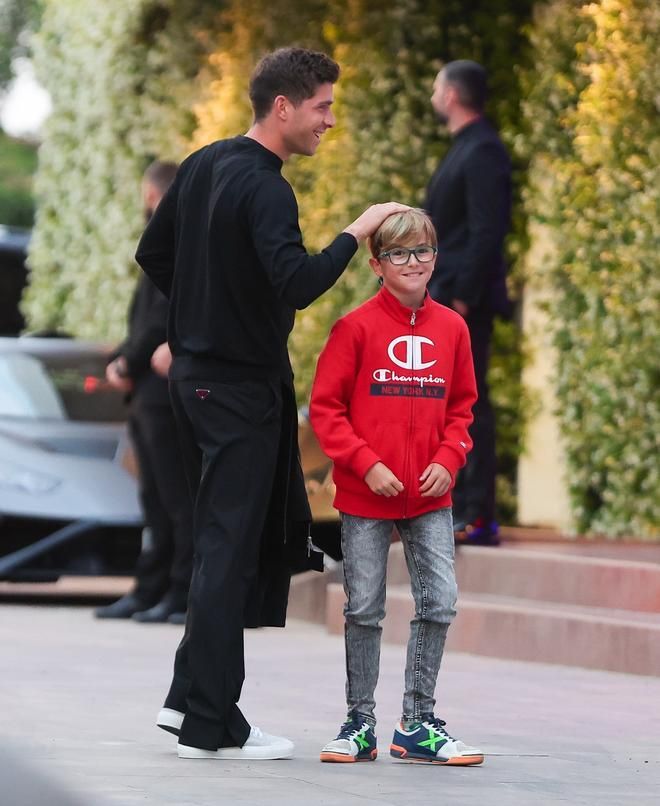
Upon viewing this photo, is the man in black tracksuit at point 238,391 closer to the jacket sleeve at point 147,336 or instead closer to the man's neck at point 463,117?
the man's neck at point 463,117

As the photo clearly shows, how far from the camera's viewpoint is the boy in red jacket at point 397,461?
5.08 m

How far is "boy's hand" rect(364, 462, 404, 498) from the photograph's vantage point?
16.4 ft

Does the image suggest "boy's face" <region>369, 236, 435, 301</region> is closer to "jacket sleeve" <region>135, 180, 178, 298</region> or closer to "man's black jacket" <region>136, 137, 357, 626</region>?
"man's black jacket" <region>136, 137, 357, 626</region>

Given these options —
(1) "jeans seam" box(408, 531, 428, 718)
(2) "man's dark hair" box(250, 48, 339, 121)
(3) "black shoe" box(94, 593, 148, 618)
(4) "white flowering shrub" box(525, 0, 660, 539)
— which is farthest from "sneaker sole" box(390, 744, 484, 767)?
(4) "white flowering shrub" box(525, 0, 660, 539)

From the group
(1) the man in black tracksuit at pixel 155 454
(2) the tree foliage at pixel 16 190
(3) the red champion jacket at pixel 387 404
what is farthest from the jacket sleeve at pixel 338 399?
(2) the tree foliage at pixel 16 190

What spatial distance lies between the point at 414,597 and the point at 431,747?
1.30ft

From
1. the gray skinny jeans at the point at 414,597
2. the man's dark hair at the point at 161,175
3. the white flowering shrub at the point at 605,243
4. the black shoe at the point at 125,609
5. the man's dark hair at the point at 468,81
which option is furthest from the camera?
the white flowering shrub at the point at 605,243

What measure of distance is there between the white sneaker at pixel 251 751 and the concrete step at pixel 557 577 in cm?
322

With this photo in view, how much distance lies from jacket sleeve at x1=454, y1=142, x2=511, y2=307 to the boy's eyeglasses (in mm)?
3017

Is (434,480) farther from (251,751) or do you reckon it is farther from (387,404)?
(251,751)

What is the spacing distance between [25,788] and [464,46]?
9919 millimetres

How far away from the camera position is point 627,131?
32.6ft

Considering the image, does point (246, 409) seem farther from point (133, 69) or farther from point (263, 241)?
point (133, 69)

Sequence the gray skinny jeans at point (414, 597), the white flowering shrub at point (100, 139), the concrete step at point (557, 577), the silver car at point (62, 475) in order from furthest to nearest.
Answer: the white flowering shrub at point (100, 139) → the silver car at point (62, 475) → the concrete step at point (557, 577) → the gray skinny jeans at point (414, 597)
